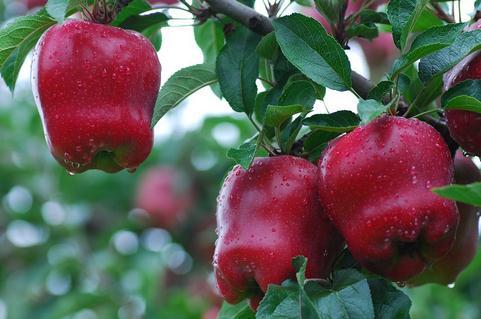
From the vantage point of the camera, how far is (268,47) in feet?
4.39

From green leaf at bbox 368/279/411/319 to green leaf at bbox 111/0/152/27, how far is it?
0.52 meters

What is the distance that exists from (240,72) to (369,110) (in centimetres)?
34

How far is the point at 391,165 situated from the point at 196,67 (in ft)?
1.29

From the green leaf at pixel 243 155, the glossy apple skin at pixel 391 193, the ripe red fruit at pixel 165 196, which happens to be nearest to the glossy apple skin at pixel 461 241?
the glossy apple skin at pixel 391 193

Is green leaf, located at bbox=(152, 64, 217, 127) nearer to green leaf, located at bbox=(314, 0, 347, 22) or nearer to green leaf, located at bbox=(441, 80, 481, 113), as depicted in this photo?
green leaf, located at bbox=(314, 0, 347, 22)

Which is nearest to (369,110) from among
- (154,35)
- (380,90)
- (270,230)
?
(380,90)

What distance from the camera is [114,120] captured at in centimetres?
122

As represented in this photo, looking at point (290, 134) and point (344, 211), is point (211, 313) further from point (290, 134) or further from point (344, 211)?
point (344, 211)

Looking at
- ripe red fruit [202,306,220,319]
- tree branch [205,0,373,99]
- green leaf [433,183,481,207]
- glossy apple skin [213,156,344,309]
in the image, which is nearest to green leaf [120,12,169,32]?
tree branch [205,0,373,99]

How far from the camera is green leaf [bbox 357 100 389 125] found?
3.47 ft

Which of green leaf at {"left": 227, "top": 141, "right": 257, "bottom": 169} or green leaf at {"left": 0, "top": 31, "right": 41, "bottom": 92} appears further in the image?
green leaf at {"left": 0, "top": 31, "right": 41, "bottom": 92}

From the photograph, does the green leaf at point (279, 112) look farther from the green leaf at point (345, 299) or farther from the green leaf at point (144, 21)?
the green leaf at point (144, 21)

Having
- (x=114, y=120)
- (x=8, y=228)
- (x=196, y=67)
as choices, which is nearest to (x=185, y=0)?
(x=196, y=67)

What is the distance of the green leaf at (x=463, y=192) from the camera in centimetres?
99
